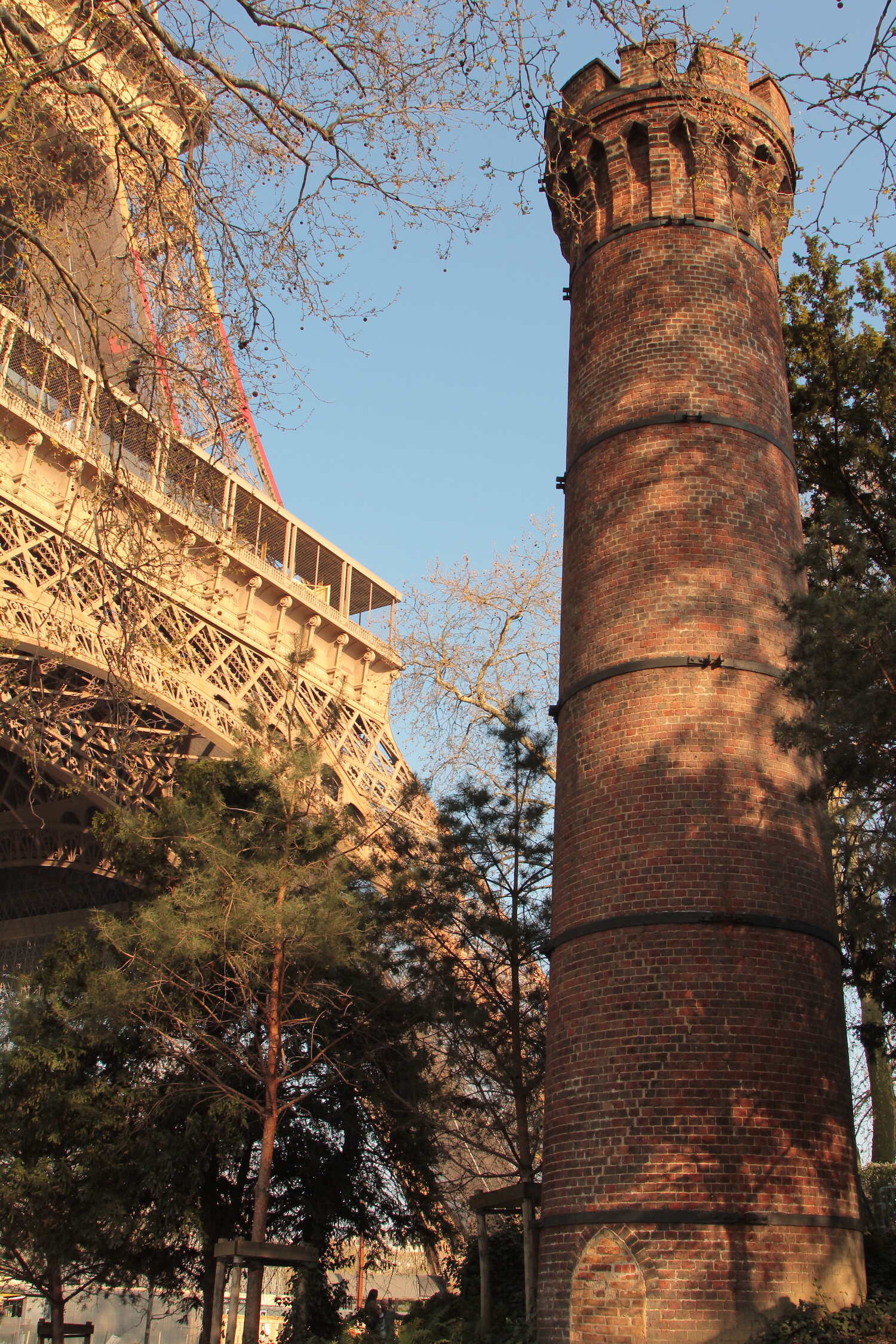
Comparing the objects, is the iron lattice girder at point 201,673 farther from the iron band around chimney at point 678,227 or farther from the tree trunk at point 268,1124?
the iron band around chimney at point 678,227

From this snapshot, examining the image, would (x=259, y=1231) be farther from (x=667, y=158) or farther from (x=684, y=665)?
(x=667, y=158)

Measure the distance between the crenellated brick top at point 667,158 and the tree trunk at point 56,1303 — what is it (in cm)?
1466

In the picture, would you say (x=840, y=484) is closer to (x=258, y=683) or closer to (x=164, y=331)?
(x=164, y=331)

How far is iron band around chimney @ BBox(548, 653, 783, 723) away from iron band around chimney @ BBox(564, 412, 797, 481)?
7.39 ft

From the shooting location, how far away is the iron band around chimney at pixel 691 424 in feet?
36.6

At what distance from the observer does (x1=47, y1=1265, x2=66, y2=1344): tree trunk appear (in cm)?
1698

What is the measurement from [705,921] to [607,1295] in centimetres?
265

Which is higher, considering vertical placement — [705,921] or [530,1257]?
[705,921]

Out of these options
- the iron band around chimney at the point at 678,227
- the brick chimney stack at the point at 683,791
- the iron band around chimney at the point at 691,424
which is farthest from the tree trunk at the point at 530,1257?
the iron band around chimney at the point at 678,227

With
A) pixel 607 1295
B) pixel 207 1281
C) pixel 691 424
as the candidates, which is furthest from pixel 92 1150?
pixel 691 424

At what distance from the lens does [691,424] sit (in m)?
11.2

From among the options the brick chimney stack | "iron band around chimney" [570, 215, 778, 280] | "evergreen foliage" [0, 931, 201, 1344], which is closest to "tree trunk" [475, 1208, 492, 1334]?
"evergreen foliage" [0, 931, 201, 1344]

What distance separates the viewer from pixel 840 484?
54.0 feet

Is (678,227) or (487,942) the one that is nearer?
(678,227)
